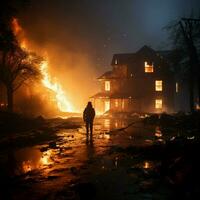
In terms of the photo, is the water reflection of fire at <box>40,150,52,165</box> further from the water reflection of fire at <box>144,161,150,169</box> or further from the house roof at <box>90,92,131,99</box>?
the house roof at <box>90,92,131,99</box>

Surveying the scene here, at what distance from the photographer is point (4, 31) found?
1848 centimetres

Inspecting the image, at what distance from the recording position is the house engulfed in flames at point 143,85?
185ft

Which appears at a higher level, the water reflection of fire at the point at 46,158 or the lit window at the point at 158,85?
the lit window at the point at 158,85

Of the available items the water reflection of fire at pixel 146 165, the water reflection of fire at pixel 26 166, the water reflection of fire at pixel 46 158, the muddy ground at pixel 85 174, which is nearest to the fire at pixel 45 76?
the water reflection of fire at pixel 46 158

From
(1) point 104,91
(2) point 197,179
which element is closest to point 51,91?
(1) point 104,91

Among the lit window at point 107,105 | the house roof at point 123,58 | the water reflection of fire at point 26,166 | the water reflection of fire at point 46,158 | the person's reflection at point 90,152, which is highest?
the house roof at point 123,58

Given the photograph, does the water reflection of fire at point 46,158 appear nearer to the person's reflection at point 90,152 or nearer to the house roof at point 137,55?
the person's reflection at point 90,152

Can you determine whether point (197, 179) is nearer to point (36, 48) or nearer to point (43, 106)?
point (43, 106)

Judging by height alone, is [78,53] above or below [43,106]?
above

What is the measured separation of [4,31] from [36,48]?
57.3m

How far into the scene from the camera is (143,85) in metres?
57.4

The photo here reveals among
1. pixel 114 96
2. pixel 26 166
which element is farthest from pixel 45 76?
pixel 26 166

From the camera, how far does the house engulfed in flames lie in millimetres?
56500

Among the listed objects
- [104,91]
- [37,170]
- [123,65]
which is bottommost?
[37,170]
